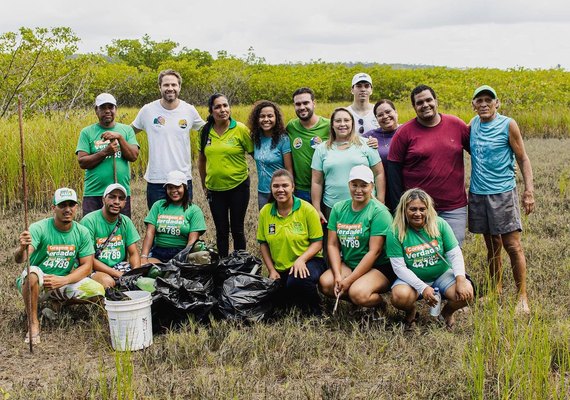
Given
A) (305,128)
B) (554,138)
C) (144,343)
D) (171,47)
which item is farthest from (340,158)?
(171,47)

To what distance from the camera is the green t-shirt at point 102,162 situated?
5102 millimetres

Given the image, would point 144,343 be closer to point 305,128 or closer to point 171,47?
point 305,128

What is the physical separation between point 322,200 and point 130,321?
6.67ft

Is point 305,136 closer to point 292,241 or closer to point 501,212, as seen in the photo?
point 292,241

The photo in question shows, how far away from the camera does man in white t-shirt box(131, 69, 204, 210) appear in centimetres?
541

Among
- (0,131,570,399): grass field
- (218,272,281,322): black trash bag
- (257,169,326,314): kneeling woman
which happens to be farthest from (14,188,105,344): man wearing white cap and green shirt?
(257,169,326,314): kneeling woman

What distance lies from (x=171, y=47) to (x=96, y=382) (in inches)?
2088

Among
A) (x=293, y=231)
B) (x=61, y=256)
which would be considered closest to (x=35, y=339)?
(x=61, y=256)

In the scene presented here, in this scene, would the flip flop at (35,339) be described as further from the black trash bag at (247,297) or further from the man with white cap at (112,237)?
the black trash bag at (247,297)

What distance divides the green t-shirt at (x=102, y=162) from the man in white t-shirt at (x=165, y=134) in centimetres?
26

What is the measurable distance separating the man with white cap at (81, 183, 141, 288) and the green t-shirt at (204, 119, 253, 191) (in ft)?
2.90

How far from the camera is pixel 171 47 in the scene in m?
53.2

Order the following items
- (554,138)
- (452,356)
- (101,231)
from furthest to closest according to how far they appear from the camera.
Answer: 1. (554,138)
2. (101,231)
3. (452,356)

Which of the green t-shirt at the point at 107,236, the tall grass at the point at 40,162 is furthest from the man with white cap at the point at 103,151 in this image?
the tall grass at the point at 40,162
